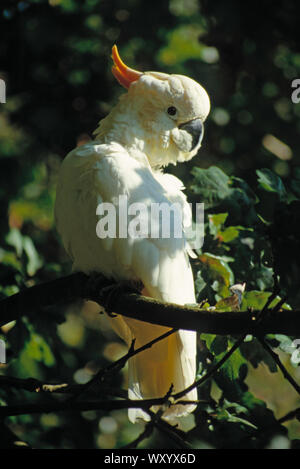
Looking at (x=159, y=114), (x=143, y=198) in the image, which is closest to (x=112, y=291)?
(x=143, y=198)

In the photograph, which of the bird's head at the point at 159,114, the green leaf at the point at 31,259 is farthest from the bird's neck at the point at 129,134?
the green leaf at the point at 31,259

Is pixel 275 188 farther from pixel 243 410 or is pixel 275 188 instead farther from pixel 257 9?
pixel 257 9

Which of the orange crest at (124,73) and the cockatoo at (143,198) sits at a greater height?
the orange crest at (124,73)

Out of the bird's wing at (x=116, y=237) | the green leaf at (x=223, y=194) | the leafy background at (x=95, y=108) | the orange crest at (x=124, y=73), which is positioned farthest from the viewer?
the leafy background at (x=95, y=108)

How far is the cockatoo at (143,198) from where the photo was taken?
2.68 meters

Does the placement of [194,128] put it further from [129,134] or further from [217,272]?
[217,272]

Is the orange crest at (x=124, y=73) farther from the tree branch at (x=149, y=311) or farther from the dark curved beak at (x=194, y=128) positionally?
the tree branch at (x=149, y=311)

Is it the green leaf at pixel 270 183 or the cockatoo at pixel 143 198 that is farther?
the cockatoo at pixel 143 198

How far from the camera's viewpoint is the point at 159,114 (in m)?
3.07

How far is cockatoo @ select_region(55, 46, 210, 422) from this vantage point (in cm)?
268

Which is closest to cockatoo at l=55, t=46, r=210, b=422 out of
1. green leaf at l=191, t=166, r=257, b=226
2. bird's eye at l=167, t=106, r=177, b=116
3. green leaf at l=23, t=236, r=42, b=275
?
bird's eye at l=167, t=106, r=177, b=116

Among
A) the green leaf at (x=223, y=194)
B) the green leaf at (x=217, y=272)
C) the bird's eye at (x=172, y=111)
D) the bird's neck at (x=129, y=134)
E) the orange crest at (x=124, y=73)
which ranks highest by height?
the orange crest at (x=124, y=73)

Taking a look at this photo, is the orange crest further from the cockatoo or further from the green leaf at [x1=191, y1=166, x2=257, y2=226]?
the green leaf at [x1=191, y1=166, x2=257, y2=226]

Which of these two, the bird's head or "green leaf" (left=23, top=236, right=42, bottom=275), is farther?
"green leaf" (left=23, top=236, right=42, bottom=275)
